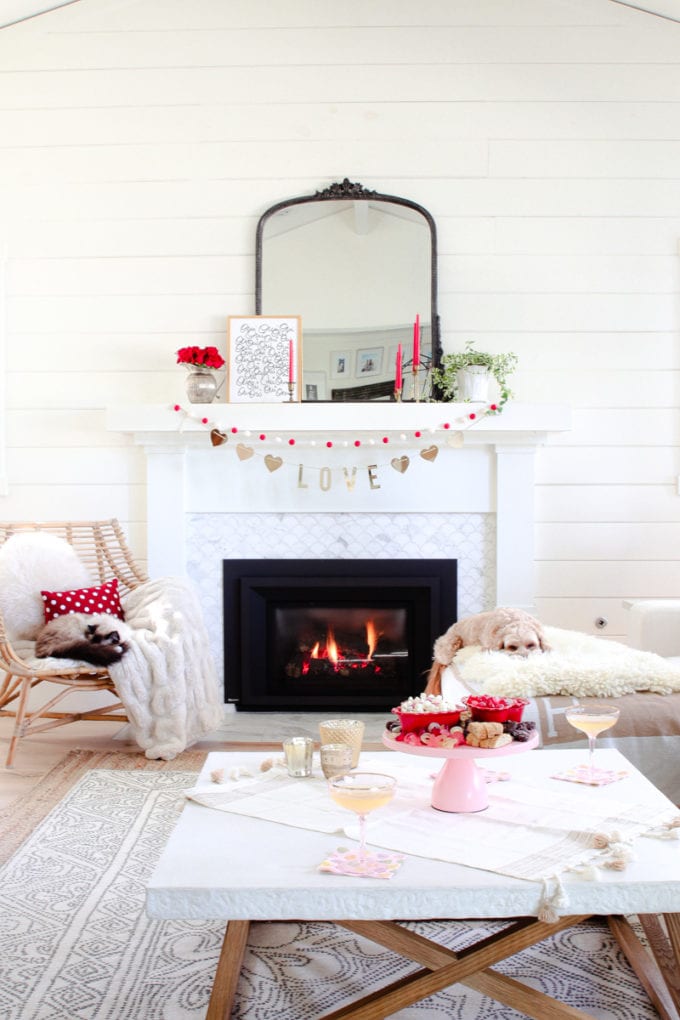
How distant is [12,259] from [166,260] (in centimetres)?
69

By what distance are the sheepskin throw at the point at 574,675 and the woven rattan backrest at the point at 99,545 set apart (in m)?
1.69

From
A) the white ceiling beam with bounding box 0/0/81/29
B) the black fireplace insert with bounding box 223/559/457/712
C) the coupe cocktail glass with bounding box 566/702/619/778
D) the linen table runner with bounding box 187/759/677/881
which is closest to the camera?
the linen table runner with bounding box 187/759/677/881

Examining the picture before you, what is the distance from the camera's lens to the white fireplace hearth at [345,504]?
4.14 m

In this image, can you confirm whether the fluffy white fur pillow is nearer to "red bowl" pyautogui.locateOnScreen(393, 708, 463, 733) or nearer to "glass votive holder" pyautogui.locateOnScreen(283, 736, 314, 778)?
"glass votive holder" pyautogui.locateOnScreen(283, 736, 314, 778)

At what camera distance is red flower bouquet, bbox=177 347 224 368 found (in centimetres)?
396

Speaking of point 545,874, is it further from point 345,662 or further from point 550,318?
point 550,318

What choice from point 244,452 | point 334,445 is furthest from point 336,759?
point 334,445

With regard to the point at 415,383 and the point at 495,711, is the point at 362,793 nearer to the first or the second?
A: the point at 495,711

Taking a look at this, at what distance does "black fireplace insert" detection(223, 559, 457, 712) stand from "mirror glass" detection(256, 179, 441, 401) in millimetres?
789

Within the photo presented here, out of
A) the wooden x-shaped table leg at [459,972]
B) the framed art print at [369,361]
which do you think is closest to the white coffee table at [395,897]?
the wooden x-shaped table leg at [459,972]

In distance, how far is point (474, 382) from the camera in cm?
400

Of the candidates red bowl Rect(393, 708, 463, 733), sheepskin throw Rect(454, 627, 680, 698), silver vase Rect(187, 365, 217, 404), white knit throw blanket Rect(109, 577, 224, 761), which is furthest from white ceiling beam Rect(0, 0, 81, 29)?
red bowl Rect(393, 708, 463, 733)

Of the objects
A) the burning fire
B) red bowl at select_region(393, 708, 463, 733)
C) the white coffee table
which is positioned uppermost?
red bowl at select_region(393, 708, 463, 733)

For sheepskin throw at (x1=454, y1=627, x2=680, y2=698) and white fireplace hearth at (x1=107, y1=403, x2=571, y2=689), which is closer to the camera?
sheepskin throw at (x1=454, y1=627, x2=680, y2=698)
